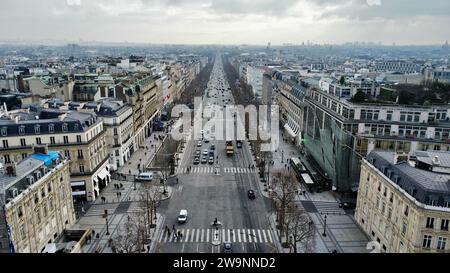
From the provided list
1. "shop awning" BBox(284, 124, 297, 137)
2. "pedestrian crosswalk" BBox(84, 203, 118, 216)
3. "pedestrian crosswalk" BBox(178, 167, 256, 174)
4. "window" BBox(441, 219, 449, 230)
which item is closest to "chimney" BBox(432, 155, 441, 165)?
"window" BBox(441, 219, 449, 230)

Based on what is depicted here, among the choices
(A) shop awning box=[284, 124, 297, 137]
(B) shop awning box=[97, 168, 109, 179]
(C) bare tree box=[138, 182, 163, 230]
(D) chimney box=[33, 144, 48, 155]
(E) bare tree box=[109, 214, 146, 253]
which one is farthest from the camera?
(A) shop awning box=[284, 124, 297, 137]

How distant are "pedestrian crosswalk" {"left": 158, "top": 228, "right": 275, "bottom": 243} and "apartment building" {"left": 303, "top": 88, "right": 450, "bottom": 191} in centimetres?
1993

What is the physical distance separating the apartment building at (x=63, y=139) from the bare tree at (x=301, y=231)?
33279 millimetres

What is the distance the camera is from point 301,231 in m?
48.8

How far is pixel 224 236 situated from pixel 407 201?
75.3 ft

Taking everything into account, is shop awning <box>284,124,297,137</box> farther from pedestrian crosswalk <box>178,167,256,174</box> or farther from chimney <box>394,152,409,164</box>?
Result: chimney <box>394,152,409,164</box>

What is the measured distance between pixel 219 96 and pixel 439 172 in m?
150

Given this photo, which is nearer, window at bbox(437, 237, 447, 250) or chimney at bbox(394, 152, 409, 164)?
window at bbox(437, 237, 447, 250)

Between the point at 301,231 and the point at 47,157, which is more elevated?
the point at 47,157


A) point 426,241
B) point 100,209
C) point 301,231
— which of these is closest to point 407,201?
point 426,241

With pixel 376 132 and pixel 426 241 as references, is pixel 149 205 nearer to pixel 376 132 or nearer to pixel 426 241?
pixel 426 241

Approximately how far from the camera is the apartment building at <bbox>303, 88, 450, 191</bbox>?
57.9 metres
